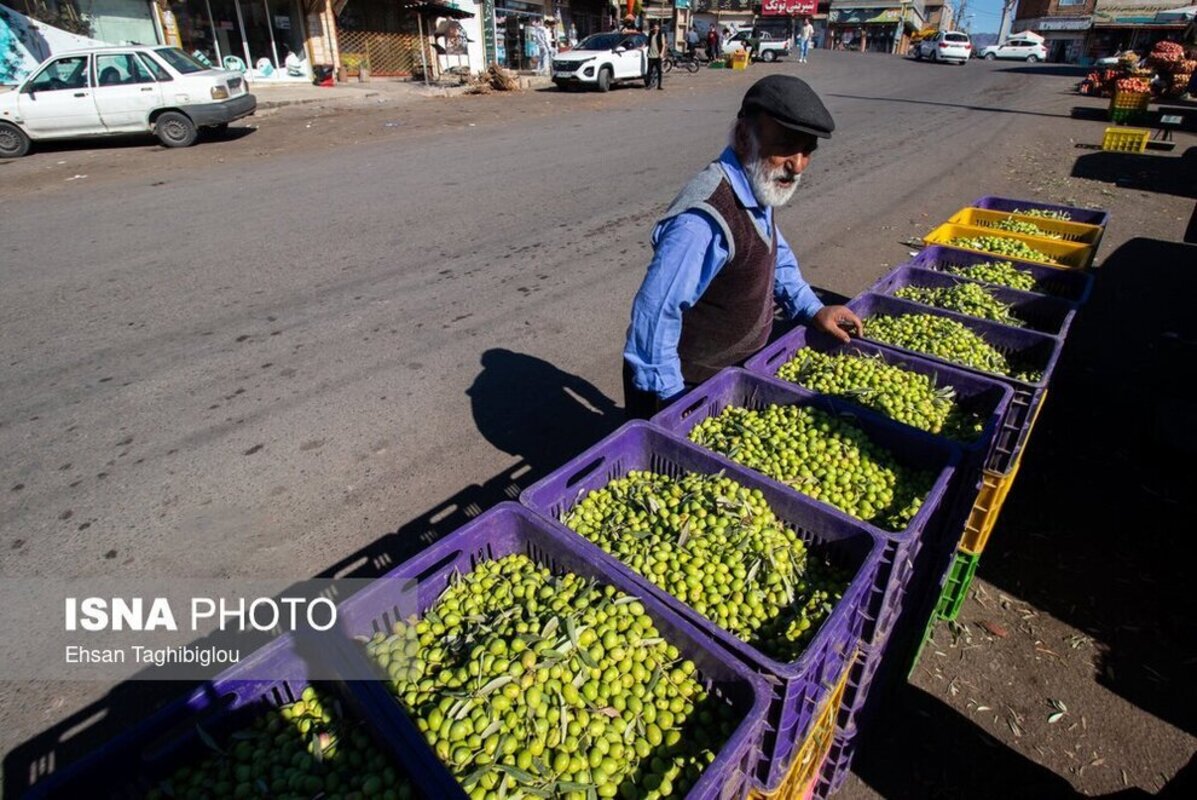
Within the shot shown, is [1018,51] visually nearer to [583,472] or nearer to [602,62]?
[602,62]

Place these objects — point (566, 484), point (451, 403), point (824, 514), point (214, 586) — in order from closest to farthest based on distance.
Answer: point (824, 514)
point (566, 484)
point (214, 586)
point (451, 403)

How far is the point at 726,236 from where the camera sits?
2668 millimetres

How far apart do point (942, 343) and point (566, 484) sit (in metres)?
2.31

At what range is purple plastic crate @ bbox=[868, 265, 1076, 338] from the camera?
406cm

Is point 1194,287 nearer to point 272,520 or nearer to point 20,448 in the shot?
point 272,520

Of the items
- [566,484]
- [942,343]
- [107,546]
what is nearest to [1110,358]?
[942,343]

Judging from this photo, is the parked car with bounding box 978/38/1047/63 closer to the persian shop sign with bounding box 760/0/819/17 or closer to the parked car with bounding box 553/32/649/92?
the persian shop sign with bounding box 760/0/819/17

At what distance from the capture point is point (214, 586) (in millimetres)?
3385

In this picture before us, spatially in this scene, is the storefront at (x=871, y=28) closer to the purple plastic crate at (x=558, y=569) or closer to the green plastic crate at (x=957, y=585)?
the green plastic crate at (x=957, y=585)

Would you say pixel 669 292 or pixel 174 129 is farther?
pixel 174 129

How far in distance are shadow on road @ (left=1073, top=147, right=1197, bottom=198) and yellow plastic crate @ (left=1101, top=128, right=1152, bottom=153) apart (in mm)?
139

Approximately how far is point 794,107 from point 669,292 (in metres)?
0.81

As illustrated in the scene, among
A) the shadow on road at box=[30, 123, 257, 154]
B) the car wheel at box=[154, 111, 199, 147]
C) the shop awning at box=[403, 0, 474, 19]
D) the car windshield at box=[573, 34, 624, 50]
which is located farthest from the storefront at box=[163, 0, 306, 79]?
the car windshield at box=[573, 34, 624, 50]

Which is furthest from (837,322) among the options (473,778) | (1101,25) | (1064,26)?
(1064,26)
